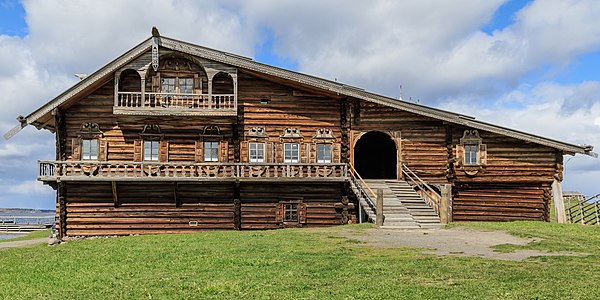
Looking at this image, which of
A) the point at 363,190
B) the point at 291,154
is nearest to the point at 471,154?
the point at 363,190

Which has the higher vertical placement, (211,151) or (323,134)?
(323,134)

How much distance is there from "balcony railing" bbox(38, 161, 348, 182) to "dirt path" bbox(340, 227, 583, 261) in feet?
20.4

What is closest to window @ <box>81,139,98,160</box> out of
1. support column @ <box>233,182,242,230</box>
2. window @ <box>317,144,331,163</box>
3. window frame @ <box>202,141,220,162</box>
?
window frame @ <box>202,141,220,162</box>

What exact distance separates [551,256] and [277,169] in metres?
15.7

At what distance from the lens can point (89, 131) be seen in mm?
28781

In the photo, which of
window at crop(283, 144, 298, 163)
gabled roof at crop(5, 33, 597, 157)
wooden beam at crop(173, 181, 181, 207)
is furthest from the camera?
window at crop(283, 144, 298, 163)

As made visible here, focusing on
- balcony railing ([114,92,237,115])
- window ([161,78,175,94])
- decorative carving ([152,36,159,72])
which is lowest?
balcony railing ([114,92,237,115])

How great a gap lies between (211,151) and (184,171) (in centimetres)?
214

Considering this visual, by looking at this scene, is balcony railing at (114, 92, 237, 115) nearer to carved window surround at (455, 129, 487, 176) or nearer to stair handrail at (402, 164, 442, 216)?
stair handrail at (402, 164, 442, 216)

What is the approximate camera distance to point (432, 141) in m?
30.1

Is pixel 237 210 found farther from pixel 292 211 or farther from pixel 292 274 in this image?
pixel 292 274

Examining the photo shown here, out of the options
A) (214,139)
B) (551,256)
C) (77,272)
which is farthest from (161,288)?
(214,139)

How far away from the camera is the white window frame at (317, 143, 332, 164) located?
97.6 ft

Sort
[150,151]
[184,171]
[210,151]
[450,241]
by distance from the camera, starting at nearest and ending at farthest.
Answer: [450,241], [184,171], [150,151], [210,151]
